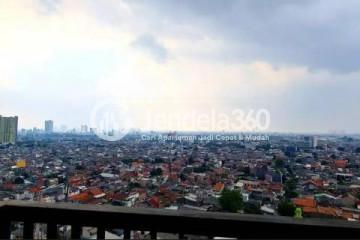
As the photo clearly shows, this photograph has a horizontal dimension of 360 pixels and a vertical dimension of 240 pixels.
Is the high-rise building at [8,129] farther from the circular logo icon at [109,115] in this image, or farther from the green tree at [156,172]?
the green tree at [156,172]

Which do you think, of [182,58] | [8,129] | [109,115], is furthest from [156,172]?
[182,58]

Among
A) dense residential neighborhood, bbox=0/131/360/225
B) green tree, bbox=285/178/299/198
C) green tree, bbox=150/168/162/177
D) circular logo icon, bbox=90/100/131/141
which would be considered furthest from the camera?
green tree, bbox=150/168/162/177

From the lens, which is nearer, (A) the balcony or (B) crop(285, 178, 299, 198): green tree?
(A) the balcony

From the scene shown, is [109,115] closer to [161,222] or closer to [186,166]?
[186,166]

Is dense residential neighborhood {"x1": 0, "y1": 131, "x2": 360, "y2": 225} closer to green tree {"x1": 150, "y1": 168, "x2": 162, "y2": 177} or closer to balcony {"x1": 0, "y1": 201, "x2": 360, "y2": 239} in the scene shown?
green tree {"x1": 150, "y1": 168, "x2": 162, "y2": 177}

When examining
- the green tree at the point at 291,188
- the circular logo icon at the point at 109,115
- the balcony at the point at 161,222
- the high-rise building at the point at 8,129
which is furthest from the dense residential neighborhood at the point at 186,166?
the balcony at the point at 161,222

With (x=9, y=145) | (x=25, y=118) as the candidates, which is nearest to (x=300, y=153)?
(x=25, y=118)

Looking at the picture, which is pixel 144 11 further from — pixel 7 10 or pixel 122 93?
pixel 122 93

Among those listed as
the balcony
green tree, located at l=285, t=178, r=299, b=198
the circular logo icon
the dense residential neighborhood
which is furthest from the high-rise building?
the balcony
